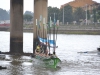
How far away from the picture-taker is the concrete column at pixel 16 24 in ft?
203

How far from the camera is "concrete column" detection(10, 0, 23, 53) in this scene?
61844 millimetres

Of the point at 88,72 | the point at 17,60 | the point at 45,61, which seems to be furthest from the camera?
the point at 17,60

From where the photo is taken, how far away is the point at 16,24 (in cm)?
6184

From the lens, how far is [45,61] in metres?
49.8

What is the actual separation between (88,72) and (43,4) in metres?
17.9

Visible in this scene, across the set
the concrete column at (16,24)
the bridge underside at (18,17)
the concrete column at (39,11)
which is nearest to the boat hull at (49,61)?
the concrete column at (39,11)

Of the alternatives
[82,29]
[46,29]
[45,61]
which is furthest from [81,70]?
[82,29]

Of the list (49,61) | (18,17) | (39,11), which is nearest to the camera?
(49,61)

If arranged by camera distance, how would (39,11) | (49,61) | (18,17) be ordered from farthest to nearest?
(18,17), (39,11), (49,61)

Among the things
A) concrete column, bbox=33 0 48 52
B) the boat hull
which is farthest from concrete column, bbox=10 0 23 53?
the boat hull

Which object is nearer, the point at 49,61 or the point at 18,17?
the point at 49,61

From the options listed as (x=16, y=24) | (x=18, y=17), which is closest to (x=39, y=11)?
(x=18, y=17)

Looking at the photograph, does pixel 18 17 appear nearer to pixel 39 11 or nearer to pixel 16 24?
pixel 16 24

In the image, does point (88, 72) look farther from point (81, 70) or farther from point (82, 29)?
point (82, 29)
